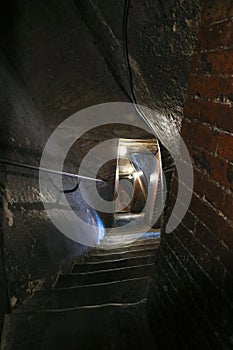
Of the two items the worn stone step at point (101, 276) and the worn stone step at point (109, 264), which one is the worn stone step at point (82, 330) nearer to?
the worn stone step at point (101, 276)

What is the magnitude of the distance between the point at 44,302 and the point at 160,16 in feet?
7.15

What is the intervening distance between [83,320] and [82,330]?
2.8 inches

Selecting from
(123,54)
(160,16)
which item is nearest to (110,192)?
(123,54)

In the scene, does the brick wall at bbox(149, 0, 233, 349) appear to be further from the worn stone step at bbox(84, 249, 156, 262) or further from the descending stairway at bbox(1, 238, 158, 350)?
the worn stone step at bbox(84, 249, 156, 262)

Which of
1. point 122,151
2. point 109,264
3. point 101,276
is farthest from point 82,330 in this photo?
point 122,151

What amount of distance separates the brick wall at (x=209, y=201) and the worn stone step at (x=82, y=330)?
1.40ft

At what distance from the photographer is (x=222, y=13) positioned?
865mm

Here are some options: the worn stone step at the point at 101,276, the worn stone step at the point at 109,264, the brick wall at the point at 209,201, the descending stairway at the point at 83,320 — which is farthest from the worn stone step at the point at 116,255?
the brick wall at the point at 209,201

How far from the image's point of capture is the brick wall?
888 mm

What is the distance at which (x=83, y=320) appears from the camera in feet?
5.62

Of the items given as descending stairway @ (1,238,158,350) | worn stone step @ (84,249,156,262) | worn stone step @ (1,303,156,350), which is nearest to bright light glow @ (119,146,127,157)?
worn stone step @ (84,249,156,262)

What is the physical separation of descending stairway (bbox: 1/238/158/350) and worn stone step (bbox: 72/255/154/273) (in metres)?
0.51

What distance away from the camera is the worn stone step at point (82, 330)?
1.57 meters

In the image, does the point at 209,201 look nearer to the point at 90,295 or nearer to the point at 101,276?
the point at 90,295
